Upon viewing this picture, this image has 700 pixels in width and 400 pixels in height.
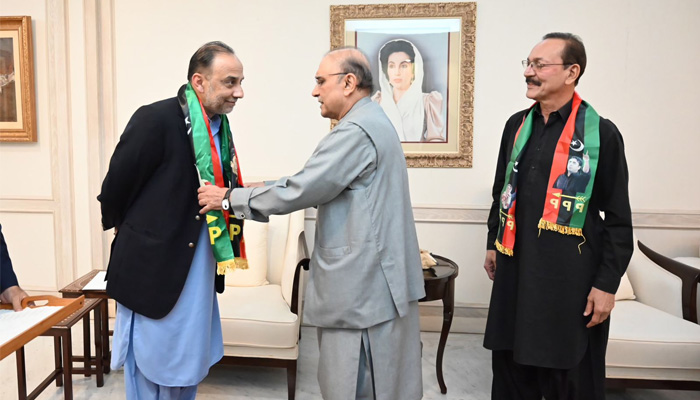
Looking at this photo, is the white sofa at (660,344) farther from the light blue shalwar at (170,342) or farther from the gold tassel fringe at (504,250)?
the light blue shalwar at (170,342)

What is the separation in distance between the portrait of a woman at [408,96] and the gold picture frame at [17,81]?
275 cm

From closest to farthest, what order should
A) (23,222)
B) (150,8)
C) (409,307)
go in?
(409,307), (150,8), (23,222)

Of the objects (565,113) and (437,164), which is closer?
(565,113)

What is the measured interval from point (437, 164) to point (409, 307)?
198 centimetres

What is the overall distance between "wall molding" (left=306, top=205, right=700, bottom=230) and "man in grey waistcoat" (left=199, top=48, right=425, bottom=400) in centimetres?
197

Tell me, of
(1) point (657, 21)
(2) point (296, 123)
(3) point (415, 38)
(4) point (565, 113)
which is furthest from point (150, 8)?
(1) point (657, 21)

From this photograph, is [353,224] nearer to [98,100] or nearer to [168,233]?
[168,233]

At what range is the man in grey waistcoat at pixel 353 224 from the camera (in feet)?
5.54

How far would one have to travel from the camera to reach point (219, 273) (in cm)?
175

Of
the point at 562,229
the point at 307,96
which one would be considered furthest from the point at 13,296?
the point at 307,96

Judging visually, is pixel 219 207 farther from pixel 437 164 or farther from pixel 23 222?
pixel 23 222

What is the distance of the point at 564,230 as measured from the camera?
1.94 meters

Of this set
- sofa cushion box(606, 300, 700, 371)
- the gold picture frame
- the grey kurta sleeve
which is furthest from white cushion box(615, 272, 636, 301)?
the gold picture frame

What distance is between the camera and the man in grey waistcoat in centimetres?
169
